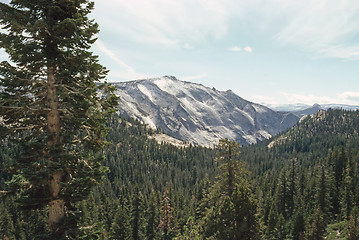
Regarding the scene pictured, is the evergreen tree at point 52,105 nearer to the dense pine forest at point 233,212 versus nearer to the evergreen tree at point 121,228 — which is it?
the dense pine forest at point 233,212

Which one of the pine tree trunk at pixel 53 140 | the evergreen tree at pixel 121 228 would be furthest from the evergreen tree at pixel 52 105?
the evergreen tree at pixel 121 228

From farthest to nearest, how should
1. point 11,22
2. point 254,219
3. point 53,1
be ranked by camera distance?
1. point 254,219
2. point 53,1
3. point 11,22

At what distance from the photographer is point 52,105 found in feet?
34.1

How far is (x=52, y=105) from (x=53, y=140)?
1.56 metres

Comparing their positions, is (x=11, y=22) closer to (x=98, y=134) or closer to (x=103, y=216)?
(x=98, y=134)

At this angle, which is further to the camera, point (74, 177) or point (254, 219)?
point (254, 219)

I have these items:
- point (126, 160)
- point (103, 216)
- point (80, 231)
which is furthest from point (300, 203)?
point (126, 160)

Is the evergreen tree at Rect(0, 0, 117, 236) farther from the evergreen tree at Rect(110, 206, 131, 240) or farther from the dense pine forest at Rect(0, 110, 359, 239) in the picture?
the evergreen tree at Rect(110, 206, 131, 240)

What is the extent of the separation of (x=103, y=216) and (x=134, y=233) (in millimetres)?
20781

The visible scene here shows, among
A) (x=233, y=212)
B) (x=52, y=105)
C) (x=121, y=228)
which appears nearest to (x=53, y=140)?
(x=52, y=105)

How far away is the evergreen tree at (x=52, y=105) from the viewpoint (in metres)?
9.45

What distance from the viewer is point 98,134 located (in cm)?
1076

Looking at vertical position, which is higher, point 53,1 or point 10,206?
point 53,1

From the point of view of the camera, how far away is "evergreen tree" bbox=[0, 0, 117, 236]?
9453 millimetres
